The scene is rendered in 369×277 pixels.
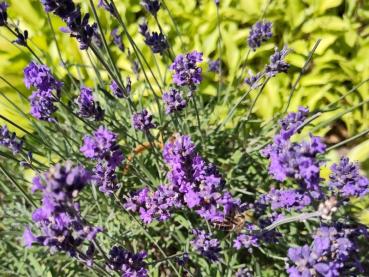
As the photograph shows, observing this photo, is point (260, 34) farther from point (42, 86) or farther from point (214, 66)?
point (42, 86)

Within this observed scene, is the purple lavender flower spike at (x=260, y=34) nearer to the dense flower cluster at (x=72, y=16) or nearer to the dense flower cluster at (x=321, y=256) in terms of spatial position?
the dense flower cluster at (x=72, y=16)

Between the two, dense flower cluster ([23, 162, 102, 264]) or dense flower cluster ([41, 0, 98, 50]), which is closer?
dense flower cluster ([23, 162, 102, 264])

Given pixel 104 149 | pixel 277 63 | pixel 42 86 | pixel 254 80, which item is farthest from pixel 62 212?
pixel 254 80

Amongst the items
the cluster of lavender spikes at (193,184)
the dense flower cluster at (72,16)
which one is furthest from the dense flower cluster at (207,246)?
the dense flower cluster at (72,16)

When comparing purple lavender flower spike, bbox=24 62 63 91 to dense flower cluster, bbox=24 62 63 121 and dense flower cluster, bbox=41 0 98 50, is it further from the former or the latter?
dense flower cluster, bbox=41 0 98 50

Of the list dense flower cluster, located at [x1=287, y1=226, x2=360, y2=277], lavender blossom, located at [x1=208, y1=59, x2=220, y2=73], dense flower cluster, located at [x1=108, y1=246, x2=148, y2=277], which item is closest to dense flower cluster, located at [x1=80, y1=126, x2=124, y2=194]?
dense flower cluster, located at [x1=108, y1=246, x2=148, y2=277]

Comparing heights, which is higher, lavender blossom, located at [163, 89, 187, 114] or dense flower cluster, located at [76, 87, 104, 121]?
lavender blossom, located at [163, 89, 187, 114]

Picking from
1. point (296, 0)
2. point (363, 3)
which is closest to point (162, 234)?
point (296, 0)
